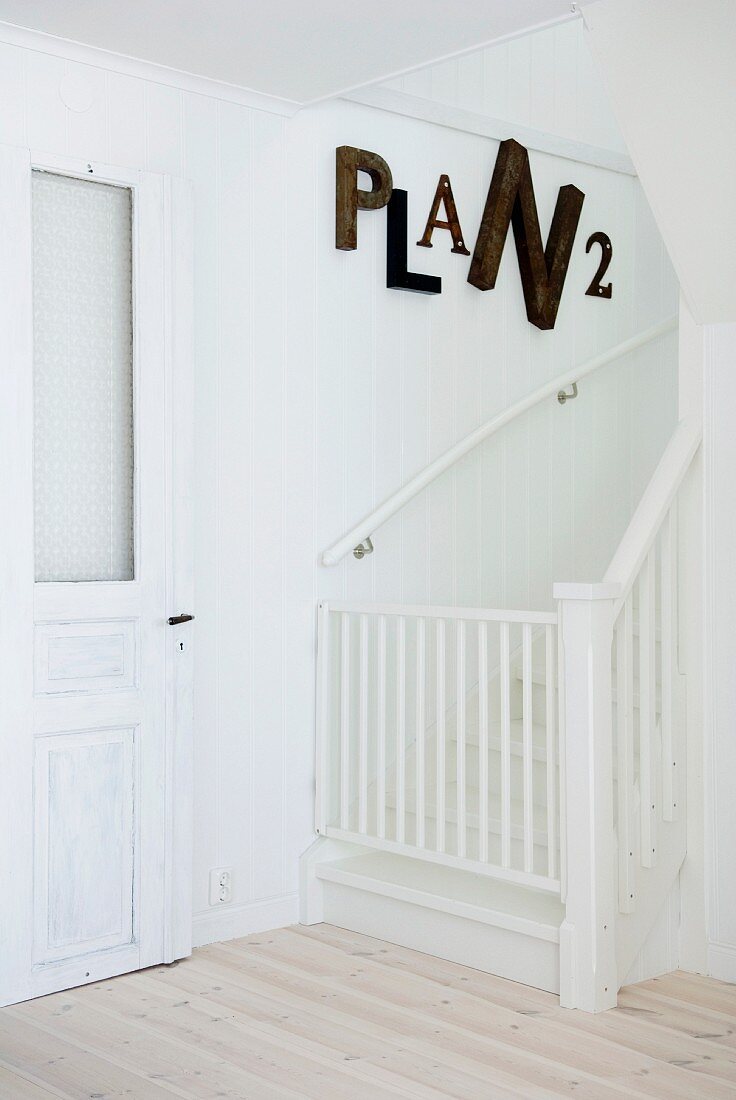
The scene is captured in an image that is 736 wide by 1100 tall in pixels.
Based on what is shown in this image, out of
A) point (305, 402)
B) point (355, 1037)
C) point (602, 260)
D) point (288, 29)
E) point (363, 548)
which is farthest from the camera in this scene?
point (602, 260)

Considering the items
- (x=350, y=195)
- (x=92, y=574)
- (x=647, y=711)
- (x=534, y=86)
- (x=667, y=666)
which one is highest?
(x=534, y=86)

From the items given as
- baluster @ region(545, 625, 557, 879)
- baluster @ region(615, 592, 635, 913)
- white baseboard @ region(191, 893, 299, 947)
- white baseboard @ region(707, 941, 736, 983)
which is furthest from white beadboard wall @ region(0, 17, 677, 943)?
white baseboard @ region(707, 941, 736, 983)

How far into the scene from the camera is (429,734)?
4.06 meters

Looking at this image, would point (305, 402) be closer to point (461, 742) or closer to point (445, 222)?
point (445, 222)

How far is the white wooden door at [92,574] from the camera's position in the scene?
299 cm

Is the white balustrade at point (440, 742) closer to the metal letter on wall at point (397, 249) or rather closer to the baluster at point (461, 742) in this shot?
the baluster at point (461, 742)

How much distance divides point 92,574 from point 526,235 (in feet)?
6.60

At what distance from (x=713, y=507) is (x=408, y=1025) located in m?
1.50

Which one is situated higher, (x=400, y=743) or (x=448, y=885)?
(x=400, y=743)

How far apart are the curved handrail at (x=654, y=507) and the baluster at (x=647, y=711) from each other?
8cm

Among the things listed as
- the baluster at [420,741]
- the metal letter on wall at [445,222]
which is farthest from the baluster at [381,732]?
the metal letter on wall at [445,222]

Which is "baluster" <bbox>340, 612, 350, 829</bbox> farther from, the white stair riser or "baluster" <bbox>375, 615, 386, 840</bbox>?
the white stair riser

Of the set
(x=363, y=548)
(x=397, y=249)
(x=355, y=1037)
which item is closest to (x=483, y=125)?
(x=397, y=249)

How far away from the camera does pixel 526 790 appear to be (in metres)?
3.09
